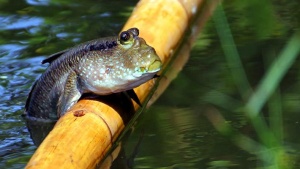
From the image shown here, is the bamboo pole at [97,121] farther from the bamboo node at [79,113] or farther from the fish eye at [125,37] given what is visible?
the fish eye at [125,37]

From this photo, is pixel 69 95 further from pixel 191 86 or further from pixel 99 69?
pixel 191 86

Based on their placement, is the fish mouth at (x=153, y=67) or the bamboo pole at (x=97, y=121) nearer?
the bamboo pole at (x=97, y=121)

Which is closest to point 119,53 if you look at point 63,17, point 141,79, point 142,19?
point 141,79

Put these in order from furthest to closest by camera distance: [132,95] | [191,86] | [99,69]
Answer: [191,86] → [132,95] → [99,69]

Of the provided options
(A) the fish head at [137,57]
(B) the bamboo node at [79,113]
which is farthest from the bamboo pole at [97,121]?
(A) the fish head at [137,57]

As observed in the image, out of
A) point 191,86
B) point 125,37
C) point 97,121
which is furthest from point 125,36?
point 191,86

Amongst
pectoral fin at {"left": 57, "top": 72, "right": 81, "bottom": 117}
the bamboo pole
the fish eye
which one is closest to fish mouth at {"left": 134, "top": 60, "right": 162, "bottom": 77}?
the fish eye
